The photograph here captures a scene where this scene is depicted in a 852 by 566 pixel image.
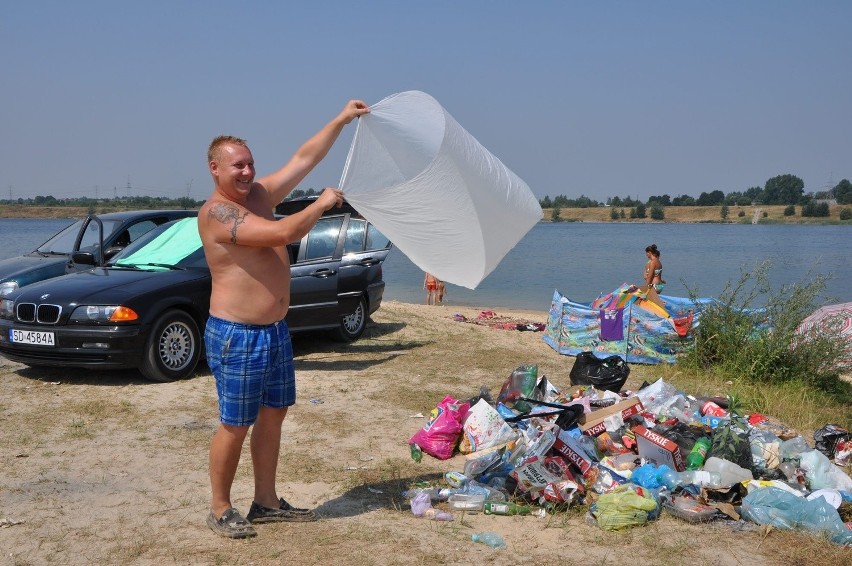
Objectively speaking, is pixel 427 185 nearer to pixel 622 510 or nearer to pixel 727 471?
pixel 622 510

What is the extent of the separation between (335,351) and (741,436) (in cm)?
586

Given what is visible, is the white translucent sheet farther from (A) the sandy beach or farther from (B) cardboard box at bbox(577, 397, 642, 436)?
(B) cardboard box at bbox(577, 397, 642, 436)

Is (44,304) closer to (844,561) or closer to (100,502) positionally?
(100,502)

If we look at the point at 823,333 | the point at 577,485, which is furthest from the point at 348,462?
the point at 823,333

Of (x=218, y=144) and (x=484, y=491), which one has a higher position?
(x=218, y=144)

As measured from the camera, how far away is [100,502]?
4859 mm

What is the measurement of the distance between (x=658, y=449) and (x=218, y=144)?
3569 millimetres

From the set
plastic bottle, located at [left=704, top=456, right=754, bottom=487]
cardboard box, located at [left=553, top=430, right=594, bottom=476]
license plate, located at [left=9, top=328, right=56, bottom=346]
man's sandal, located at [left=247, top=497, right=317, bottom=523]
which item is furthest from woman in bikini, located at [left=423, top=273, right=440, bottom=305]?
man's sandal, located at [left=247, top=497, right=317, bottom=523]

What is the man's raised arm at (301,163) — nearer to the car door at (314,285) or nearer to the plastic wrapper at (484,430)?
the plastic wrapper at (484,430)

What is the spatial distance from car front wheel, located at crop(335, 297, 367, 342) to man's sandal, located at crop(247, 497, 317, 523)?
615cm

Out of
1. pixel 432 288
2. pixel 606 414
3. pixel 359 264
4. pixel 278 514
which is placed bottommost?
pixel 432 288

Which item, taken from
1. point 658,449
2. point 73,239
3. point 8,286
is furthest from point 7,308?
point 658,449

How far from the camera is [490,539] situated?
4.42m

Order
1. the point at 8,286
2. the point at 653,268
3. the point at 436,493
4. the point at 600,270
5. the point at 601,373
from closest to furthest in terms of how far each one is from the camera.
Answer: the point at 436,493, the point at 601,373, the point at 8,286, the point at 653,268, the point at 600,270
